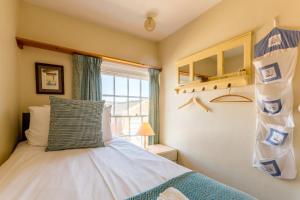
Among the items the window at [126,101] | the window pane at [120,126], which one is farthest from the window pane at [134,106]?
the window pane at [120,126]

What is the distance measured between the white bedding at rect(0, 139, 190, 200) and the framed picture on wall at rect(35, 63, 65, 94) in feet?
2.71

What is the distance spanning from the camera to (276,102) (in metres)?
1.26

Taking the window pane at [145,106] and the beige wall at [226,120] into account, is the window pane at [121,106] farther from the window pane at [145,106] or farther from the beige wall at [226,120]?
the beige wall at [226,120]

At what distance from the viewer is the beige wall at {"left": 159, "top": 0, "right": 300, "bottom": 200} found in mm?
1320

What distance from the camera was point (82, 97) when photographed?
2068 mm

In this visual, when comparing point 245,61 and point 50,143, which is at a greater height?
point 245,61

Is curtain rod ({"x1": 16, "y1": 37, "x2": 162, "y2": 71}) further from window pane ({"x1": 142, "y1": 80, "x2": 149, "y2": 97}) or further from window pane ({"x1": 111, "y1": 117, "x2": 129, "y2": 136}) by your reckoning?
window pane ({"x1": 111, "y1": 117, "x2": 129, "y2": 136})

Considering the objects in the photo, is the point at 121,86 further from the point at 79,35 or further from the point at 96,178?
the point at 96,178

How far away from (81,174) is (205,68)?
1.78 metres

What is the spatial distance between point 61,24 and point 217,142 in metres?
2.45

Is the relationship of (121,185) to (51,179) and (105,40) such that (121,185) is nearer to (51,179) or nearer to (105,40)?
(51,179)

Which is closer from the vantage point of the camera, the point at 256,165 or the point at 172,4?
the point at 256,165

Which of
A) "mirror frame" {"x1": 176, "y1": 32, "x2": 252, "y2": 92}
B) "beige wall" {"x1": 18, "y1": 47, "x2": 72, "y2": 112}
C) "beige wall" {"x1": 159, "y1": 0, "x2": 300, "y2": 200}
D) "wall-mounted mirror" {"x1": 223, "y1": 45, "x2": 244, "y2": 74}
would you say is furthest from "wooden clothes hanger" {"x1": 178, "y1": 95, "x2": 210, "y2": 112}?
"beige wall" {"x1": 18, "y1": 47, "x2": 72, "y2": 112}

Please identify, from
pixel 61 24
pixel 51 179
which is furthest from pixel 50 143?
pixel 61 24
